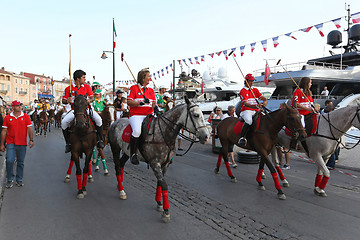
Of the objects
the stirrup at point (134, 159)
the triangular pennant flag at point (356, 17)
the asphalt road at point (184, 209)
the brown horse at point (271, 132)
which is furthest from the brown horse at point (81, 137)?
the triangular pennant flag at point (356, 17)

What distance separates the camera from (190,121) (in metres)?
4.93

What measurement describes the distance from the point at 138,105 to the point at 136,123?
15.3 inches

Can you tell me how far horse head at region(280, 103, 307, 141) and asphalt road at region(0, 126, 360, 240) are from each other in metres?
1.50

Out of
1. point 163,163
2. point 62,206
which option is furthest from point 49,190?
point 163,163

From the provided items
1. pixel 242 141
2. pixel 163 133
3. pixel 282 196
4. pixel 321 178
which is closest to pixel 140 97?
pixel 163 133

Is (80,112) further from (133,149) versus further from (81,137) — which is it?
(133,149)

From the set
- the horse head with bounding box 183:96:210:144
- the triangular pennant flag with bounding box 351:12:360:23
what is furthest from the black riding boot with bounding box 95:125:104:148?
the triangular pennant flag with bounding box 351:12:360:23

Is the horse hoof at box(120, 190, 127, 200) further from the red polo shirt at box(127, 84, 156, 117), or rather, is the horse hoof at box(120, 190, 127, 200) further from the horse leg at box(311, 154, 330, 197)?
the horse leg at box(311, 154, 330, 197)

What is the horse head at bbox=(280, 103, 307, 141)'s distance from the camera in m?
5.88

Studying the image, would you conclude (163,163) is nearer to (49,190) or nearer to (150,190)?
(150,190)

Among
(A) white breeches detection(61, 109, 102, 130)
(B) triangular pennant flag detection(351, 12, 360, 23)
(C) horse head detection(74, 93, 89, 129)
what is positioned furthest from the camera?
(B) triangular pennant flag detection(351, 12, 360, 23)

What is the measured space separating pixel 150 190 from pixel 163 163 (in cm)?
155

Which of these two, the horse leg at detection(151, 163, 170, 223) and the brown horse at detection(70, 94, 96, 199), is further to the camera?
the brown horse at detection(70, 94, 96, 199)

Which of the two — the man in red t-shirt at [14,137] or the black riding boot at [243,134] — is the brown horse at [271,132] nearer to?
the black riding boot at [243,134]
